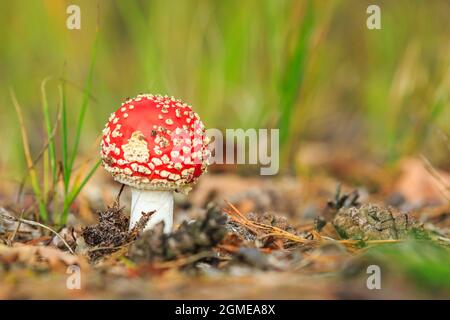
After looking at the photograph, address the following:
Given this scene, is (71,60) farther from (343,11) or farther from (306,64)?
(343,11)

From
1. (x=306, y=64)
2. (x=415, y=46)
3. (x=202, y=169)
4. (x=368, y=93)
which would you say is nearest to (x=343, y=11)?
(x=368, y=93)

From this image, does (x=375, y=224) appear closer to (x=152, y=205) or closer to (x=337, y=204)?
(x=337, y=204)

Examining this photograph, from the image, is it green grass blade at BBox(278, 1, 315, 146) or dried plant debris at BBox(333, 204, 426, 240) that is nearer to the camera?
dried plant debris at BBox(333, 204, 426, 240)

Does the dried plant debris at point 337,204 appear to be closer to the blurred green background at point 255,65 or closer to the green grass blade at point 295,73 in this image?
the blurred green background at point 255,65

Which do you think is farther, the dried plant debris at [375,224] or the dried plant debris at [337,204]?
the dried plant debris at [337,204]

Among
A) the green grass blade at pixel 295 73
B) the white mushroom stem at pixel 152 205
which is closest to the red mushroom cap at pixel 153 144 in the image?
the white mushroom stem at pixel 152 205

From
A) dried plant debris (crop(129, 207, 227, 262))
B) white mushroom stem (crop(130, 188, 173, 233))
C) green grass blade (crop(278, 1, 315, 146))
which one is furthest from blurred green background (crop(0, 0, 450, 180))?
dried plant debris (crop(129, 207, 227, 262))

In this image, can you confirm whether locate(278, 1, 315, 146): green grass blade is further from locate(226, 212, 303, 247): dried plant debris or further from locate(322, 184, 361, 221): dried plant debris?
locate(226, 212, 303, 247): dried plant debris

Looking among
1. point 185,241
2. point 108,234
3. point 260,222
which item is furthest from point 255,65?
point 185,241
